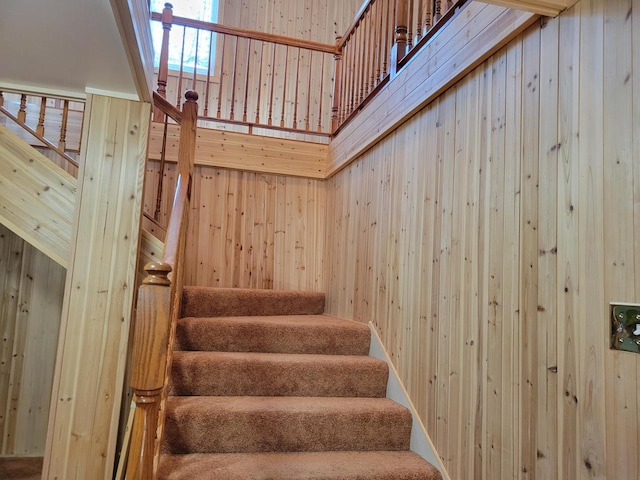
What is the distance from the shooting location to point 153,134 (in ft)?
11.2

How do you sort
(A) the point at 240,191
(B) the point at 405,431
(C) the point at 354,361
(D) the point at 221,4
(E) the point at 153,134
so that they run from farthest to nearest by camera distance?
(D) the point at 221,4, (A) the point at 240,191, (E) the point at 153,134, (C) the point at 354,361, (B) the point at 405,431

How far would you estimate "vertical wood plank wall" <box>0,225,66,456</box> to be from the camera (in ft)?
10.3

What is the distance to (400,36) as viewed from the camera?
8.41ft

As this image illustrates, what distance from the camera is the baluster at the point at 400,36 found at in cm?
253

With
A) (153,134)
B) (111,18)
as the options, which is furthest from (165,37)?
(111,18)

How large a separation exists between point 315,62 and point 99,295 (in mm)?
3920

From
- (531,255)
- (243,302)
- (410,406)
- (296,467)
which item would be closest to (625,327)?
(531,255)

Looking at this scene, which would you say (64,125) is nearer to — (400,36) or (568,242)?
(400,36)

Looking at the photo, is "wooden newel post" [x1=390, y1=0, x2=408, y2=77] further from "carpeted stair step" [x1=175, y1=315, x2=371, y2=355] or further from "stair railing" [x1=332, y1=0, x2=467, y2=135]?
"carpeted stair step" [x1=175, y1=315, x2=371, y2=355]

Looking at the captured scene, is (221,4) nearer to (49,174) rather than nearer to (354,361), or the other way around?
(49,174)

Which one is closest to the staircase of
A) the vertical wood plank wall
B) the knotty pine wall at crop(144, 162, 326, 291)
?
the knotty pine wall at crop(144, 162, 326, 291)

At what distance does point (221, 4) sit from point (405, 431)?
15.5ft

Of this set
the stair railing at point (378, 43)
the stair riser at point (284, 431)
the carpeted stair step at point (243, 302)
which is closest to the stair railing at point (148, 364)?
the stair riser at point (284, 431)

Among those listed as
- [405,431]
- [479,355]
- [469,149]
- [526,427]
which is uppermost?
[469,149]
